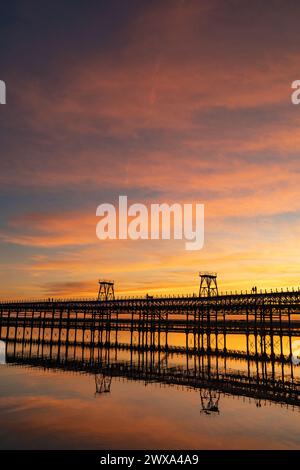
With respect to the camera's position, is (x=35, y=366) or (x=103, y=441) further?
(x=35, y=366)

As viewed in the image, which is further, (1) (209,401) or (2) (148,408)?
(1) (209,401)

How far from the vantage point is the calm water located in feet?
52.5

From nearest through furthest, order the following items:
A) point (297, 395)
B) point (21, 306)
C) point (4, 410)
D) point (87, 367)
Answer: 1. point (4, 410)
2. point (297, 395)
3. point (87, 367)
4. point (21, 306)

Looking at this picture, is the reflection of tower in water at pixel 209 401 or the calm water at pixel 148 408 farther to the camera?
the reflection of tower in water at pixel 209 401

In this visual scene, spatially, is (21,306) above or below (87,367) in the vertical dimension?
above

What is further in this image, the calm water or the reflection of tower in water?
the reflection of tower in water

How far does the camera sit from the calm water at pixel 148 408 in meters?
16.0

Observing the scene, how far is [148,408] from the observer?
71.6 ft

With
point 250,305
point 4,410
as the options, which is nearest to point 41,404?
point 4,410

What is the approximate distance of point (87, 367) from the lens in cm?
3769

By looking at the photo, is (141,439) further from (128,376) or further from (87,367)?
(87,367)
